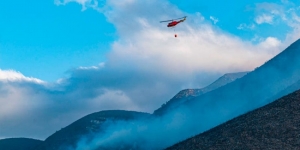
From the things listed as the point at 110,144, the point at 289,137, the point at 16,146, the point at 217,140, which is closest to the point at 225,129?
the point at 217,140

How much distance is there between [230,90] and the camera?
4198 inches

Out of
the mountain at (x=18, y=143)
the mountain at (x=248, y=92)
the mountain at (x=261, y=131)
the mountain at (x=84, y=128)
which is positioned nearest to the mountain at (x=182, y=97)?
the mountain at (x=84, y=128)

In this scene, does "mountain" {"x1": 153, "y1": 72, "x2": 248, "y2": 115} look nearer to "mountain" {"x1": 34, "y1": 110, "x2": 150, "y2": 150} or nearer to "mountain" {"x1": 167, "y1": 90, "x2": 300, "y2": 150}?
"mountain" {"x1": 34, "y1": 110, "x2": 150, "y2": 150}

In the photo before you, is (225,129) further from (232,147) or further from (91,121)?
(91,121)

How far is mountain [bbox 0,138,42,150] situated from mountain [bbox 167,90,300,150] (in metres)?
61.2

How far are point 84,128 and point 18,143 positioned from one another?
19543 mm

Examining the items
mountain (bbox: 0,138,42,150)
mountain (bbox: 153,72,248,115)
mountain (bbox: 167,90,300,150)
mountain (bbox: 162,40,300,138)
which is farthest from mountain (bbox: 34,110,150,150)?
mountain (bbox: 167,90,300,150)

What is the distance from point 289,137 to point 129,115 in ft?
207

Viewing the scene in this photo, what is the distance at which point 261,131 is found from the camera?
5534cm

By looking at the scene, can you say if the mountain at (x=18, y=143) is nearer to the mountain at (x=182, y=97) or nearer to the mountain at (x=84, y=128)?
the mountain at (x=84, y=128)

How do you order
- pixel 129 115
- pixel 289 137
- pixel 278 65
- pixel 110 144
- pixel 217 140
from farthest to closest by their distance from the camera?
pixel 129 115 → pixel 278 65 → pixel 110 144 → pixel 217 140 → pixel 289 137

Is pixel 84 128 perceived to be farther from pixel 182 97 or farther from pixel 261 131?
pixel 261 131

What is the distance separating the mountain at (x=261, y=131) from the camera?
5234cm

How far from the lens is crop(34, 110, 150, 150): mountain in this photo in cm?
10275
